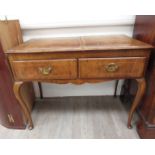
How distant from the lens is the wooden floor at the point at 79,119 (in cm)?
107

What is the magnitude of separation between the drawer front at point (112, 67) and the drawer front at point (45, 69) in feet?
0.21

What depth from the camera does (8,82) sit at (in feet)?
3.11

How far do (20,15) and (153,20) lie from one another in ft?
3.24

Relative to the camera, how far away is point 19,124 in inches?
43.5

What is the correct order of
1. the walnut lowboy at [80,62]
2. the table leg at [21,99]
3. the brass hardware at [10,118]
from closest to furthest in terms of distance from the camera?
the walnut lowboy at [80,62] → the table leg at [21,99] → the brass hardware at [10,118]

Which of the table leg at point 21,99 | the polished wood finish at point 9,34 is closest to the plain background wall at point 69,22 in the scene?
the polished wood finish at point 9,34

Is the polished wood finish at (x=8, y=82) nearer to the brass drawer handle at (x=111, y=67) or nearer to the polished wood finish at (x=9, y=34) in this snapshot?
the polished wood finish at (x=9, y=34)

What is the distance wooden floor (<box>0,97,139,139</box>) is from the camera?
1.07m

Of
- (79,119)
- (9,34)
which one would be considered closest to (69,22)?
(9,34)

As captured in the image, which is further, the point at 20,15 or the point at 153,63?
Result: the point at 20,15

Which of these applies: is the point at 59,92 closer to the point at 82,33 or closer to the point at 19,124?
the point at 19,124

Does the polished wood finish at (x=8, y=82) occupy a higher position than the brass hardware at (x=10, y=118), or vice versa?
the polished wood finish at (x=8, y=82)

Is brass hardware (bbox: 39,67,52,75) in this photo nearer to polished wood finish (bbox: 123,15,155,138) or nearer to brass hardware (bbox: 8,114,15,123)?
brass hardware (bbox: 8,114,15,123)
